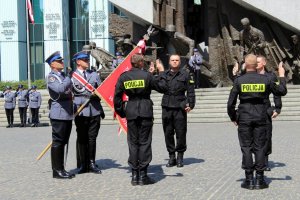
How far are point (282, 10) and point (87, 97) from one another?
45.1 ft

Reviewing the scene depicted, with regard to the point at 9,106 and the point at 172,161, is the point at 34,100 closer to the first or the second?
the point at 9,106

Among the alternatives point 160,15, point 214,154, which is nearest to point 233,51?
point 160,15

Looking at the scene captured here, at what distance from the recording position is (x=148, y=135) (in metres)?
7.07

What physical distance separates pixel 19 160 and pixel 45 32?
1504 inches

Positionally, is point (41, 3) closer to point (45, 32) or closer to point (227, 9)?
point (45, 32)

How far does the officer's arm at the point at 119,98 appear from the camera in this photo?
708cm

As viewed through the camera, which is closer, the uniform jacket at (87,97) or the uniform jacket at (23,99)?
the uniform jacket at (87,97)

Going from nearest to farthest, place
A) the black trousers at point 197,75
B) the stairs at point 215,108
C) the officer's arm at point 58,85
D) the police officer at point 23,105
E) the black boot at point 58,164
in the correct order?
the officer's arm at point 58,85 → the black boot at point 58,164 → the stairs at point 215,108 → the police officer at point 23,105 → the black trousers at point 197,75

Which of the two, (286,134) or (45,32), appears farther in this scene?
(45,32)

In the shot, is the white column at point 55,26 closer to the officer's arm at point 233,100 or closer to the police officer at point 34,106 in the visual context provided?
the police officer at point 34,106

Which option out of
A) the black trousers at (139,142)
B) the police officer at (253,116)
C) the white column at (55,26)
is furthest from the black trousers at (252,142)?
the white column at (55,26)

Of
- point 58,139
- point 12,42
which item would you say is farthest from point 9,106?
point 12,42

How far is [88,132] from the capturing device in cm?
798

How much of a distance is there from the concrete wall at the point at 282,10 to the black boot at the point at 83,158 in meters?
13.8
